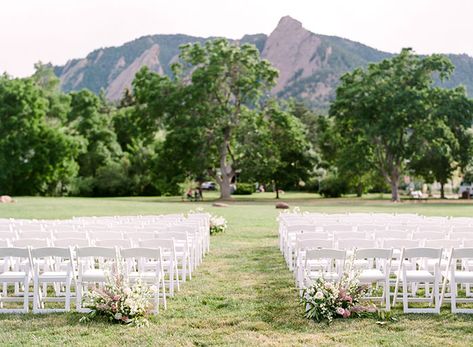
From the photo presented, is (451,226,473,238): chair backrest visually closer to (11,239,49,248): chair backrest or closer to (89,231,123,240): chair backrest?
(89,231,123,240): chair backrest

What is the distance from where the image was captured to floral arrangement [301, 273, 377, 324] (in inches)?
284

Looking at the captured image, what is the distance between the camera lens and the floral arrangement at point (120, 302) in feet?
23.4

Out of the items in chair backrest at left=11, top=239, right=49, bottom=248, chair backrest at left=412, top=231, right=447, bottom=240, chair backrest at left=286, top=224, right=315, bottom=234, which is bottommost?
chair backrest at left=286, top=224, right=315, bottom=234

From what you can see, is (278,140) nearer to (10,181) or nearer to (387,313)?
(10,181)

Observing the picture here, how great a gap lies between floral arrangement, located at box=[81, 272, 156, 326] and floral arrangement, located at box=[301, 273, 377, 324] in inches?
75.2

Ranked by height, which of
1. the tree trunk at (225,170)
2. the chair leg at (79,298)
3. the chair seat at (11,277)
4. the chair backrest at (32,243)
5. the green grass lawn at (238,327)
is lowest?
the green grass lawn at (238,327)

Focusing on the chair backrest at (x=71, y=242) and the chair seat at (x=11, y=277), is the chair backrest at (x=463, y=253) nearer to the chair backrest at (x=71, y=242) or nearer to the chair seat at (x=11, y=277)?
Answer: the chair backrest at (x=71, y=242)

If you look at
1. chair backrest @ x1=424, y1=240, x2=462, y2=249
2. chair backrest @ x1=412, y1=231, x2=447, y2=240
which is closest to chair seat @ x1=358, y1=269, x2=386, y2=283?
chair backrest @ x1=424, y1=240, x2=462, y2=249

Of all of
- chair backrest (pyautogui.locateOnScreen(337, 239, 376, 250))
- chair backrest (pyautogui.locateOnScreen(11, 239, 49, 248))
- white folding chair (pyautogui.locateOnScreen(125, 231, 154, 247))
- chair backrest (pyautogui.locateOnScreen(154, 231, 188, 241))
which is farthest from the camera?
chair backrest (pyautogui.locateOnScreen(154, 231, 188, 241))

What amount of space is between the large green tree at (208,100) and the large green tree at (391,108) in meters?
7.36

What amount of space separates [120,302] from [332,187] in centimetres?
5287

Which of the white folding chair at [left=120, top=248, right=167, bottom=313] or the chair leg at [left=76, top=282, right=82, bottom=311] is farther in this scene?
the chair leg at [left=76, top=282, right=82, bottom=311]

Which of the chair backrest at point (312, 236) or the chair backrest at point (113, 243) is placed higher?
the chair backrest at point (113, 243)

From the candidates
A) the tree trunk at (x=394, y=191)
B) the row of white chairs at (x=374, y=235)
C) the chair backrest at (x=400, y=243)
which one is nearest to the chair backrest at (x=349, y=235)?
the row of white chairs at (x=374, y=235)
